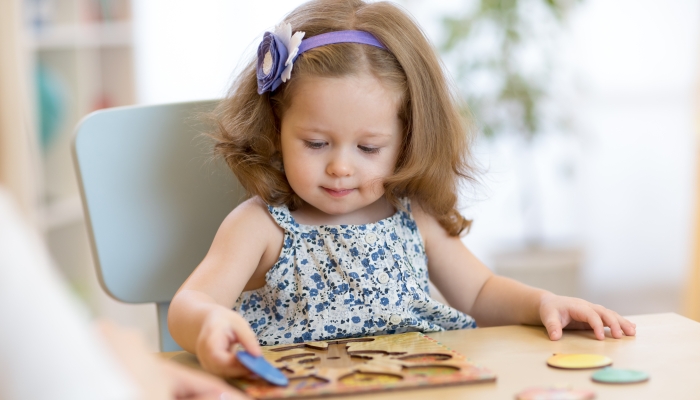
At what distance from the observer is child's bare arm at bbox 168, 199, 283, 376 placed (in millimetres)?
695

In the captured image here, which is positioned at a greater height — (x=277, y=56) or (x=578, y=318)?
(x=277, y=56)

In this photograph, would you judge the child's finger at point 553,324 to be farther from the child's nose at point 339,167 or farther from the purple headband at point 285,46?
the purple headband at point 285,46

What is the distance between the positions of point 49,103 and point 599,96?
76.7 inches

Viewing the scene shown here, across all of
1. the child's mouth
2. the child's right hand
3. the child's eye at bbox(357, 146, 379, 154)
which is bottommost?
the child's right hand

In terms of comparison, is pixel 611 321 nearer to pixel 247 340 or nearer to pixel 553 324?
pixel 553 324

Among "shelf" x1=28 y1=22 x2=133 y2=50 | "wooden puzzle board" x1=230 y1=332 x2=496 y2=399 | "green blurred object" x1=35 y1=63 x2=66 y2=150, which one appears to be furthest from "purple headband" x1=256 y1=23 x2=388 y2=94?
"green blurred object" x1=35 y1=63 x2=66 y2=150

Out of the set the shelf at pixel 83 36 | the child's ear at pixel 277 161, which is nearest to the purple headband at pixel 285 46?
the child's ear at pixel 277 161

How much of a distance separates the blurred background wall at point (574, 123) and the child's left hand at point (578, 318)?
1618 millimetres

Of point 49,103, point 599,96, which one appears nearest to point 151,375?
point 49,103

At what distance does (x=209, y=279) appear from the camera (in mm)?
904

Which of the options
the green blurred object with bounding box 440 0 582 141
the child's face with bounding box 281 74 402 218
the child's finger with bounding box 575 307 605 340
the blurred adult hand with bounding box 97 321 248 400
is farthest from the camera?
the green blurred object with bounding box 440 0 582 141

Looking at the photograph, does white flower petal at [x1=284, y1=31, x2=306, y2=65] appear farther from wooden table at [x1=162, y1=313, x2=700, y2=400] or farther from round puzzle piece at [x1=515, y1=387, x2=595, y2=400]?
round puzzle piece at [x1=515, y1=387, x2=595, y2=400]

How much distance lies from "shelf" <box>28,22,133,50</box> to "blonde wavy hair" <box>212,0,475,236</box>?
1.29 metres

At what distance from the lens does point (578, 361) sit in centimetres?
73
